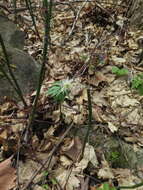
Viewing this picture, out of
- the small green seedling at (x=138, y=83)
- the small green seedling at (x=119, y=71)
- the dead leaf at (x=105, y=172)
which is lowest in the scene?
the dead leaf at (x=105, y=172)

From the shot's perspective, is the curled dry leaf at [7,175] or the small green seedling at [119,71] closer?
the curled dry leaf at [7,175]

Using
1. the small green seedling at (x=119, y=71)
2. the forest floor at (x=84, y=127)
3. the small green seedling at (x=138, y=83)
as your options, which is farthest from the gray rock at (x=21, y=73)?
the small green seedling at (x=138, y=83)

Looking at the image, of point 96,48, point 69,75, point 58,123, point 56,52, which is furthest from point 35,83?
point 96,48

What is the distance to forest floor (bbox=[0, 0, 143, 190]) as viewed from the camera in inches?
74.0

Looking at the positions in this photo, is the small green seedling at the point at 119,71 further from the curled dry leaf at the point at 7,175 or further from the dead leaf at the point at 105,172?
the curled dry leaf at the point at 7,175

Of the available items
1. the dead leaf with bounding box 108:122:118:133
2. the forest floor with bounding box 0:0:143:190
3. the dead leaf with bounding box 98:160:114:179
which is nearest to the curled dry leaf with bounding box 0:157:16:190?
the forest floor with bounding box 0:0:143:190

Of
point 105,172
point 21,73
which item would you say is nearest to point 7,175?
point 105,172

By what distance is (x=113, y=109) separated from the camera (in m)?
2.32

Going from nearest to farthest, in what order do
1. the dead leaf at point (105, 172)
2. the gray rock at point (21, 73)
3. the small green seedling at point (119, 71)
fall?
the dead leaf at point (105, 172), the gray rock at point (21, 73), the small green seedling at point (119, 71)

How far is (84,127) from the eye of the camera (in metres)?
2.14

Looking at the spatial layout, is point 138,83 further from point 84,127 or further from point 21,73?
point 21,73

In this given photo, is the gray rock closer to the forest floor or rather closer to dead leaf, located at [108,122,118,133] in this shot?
the forest floor

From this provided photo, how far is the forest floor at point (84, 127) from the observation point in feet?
6.16

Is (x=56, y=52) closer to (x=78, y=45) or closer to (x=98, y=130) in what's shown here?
(x=78, y=45)
